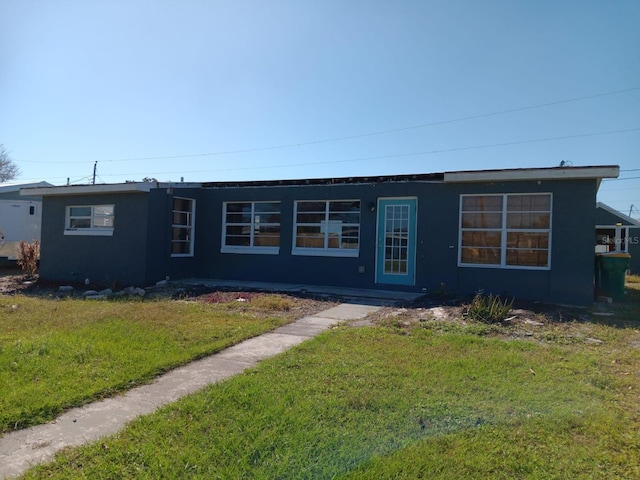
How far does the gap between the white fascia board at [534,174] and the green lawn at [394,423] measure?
5207 millimetres

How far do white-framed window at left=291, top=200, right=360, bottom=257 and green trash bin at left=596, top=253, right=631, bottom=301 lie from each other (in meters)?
6.12

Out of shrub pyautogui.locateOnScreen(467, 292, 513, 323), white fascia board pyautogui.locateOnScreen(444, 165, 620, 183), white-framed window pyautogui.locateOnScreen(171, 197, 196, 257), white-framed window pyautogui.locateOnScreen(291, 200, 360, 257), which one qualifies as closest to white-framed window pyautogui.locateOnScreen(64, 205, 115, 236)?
white-framed window pyautogui.locateOnScreen(171, 197, 196, 257)

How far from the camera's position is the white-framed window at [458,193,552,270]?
10914mm

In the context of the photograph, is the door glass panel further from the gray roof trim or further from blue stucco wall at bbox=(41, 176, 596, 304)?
the gray roof trim

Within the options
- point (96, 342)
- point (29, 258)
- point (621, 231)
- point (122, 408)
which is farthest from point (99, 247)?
point (621, 231)

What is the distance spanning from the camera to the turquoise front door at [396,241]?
39.7ft

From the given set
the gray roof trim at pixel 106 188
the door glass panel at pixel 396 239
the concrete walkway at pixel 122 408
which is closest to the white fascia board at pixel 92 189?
the gray roof trim at pixel 106 188

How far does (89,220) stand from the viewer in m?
14.2

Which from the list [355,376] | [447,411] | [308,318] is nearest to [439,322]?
[308,318]

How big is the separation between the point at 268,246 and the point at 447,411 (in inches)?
413

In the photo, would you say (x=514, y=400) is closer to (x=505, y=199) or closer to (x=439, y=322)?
(x=439, y=322)

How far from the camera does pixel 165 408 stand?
13.5 feet

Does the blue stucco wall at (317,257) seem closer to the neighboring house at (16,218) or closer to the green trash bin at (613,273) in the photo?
the green trash bin at (613,273)

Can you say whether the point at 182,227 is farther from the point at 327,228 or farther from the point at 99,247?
the point at 327,228
